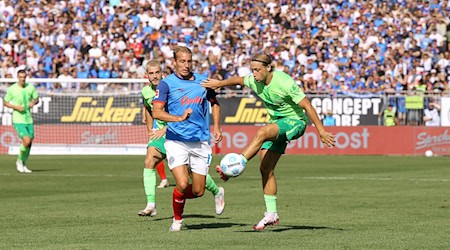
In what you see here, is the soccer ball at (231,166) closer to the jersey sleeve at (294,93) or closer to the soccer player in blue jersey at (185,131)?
the soccer player in blue jersey at (185,131)

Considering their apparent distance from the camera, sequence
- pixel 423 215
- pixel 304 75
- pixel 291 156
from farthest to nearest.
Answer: pixel 304 75, pixel 291 156, pixel 423 215

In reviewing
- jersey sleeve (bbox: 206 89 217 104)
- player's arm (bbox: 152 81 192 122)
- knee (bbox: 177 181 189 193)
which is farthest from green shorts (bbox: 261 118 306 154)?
player's arm (bbox: 152 81 192 122)

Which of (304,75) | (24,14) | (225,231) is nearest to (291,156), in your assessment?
(304,75)

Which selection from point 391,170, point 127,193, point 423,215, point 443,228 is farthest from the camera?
point 391,170

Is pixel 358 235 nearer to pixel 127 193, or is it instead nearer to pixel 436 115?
pixel 127 193

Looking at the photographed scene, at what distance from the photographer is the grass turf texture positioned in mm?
12234

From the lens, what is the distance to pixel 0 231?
43.7ft

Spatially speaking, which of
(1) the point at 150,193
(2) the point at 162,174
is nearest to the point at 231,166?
(1) the point at 150,193

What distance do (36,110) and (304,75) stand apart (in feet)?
32.5

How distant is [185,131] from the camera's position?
43.7 feet

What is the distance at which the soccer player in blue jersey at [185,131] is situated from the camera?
1323 centimetres

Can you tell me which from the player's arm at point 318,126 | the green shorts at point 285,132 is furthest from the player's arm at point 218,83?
the player's arm at point 318,126

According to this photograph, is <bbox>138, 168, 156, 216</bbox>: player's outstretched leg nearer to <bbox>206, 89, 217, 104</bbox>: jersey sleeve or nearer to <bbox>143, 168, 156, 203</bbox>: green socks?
<bbox>143, 168, 156, 203</bbox>: green socks

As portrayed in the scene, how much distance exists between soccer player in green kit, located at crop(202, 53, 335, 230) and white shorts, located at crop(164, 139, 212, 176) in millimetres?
685
